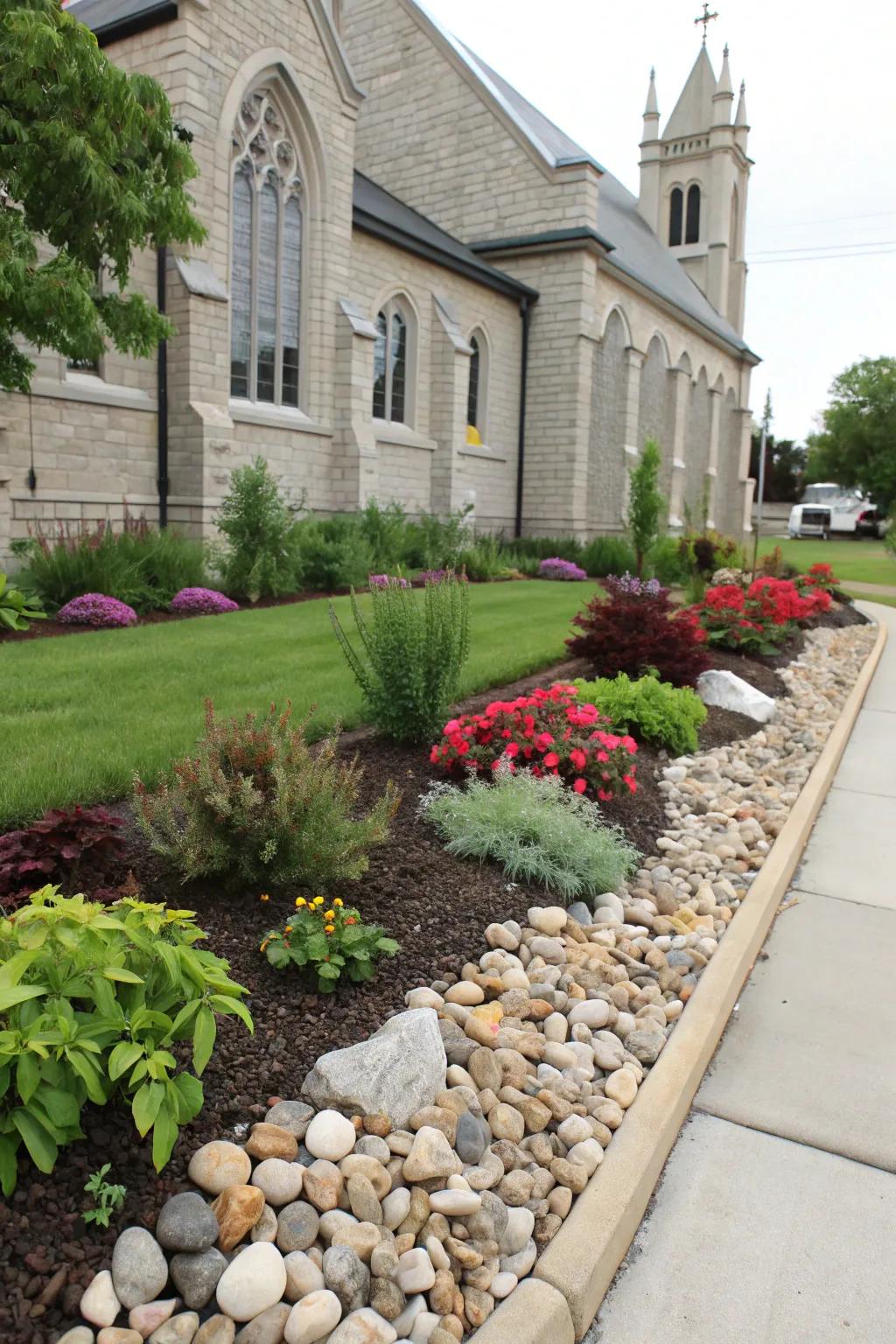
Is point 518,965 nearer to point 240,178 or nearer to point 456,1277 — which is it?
point 456,1277

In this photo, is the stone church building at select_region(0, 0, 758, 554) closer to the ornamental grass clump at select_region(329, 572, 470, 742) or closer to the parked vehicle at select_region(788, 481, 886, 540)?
the ornamental grass clump at select_region(329, 572, 470, 742)

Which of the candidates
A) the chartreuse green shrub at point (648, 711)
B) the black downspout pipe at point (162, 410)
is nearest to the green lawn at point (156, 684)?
the chartreuse green shrub at point (648, 711)

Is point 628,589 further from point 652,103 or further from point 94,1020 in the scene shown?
point 652,103

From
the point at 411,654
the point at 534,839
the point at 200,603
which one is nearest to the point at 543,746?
the point at 534,839

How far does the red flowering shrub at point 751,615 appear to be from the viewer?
10.1 metres

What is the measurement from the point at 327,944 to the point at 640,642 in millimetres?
5035

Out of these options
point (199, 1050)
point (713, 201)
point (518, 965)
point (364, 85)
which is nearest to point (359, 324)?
point (364, 85)

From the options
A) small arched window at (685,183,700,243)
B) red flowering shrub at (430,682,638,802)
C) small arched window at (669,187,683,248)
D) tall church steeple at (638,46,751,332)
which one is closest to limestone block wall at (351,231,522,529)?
red flowering shrub at (430,682,638,802)

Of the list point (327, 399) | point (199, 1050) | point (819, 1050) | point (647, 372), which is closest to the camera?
point (199, 1050)

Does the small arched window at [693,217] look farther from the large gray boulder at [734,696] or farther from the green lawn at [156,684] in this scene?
the large gray boulder at [734,696]

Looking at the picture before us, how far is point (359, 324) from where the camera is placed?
54.1 feet

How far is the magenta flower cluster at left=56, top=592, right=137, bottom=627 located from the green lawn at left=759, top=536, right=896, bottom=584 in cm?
1591

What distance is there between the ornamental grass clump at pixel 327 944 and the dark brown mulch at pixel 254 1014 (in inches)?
2.2

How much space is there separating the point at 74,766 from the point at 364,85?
2535 cm
